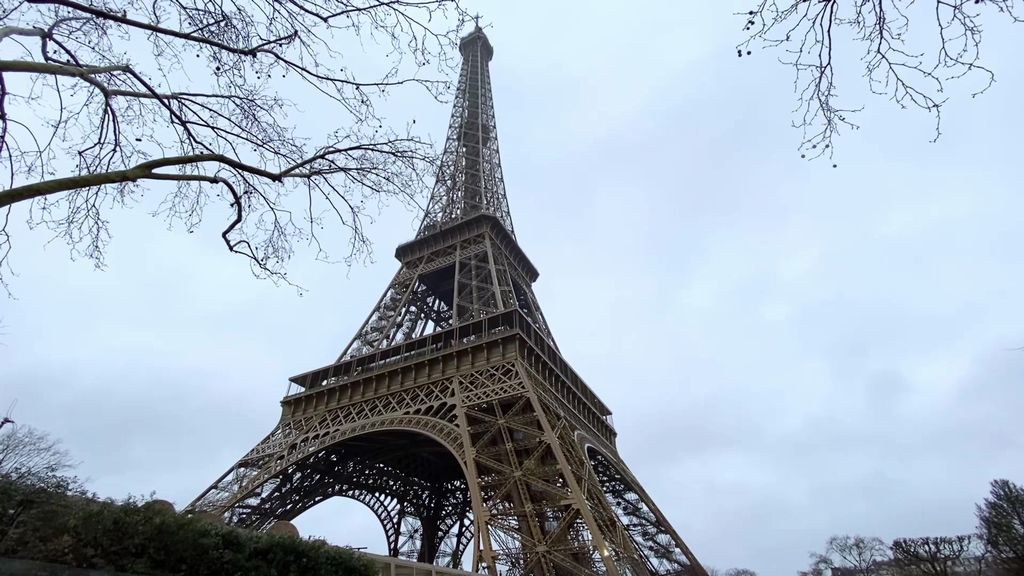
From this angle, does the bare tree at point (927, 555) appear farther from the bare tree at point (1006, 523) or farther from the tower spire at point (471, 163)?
the tower spire at point (471, 163)

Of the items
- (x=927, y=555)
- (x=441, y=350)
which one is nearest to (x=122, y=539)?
(x=441, y=350)


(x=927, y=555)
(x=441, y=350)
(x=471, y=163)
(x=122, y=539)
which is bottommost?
(x=122, y=539)

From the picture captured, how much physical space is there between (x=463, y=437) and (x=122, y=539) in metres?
12.7

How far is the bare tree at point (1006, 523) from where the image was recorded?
27.6 metres

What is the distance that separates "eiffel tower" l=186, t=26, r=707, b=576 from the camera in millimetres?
17844

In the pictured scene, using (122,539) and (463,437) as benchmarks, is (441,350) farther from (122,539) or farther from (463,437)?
(122,539)

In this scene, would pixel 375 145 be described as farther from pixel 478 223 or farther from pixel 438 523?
pixel 438 523

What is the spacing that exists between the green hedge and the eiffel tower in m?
8.05

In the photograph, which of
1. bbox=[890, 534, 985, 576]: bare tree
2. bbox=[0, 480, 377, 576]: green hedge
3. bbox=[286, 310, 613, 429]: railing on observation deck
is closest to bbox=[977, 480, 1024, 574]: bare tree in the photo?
bbox=[890, 534, 985, 576]: bare tree

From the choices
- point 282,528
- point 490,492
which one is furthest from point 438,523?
point 282,528

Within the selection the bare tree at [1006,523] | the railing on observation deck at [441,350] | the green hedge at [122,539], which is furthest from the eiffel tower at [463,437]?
the bare tree at [1006,523]

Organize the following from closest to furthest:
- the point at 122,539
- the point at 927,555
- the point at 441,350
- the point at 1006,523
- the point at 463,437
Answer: the point at 122,539, the point at 463,437, the point at 441,350, the point at 1006,523, the point at 927,555

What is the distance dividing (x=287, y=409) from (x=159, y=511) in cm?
1981

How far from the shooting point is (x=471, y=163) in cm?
4131
